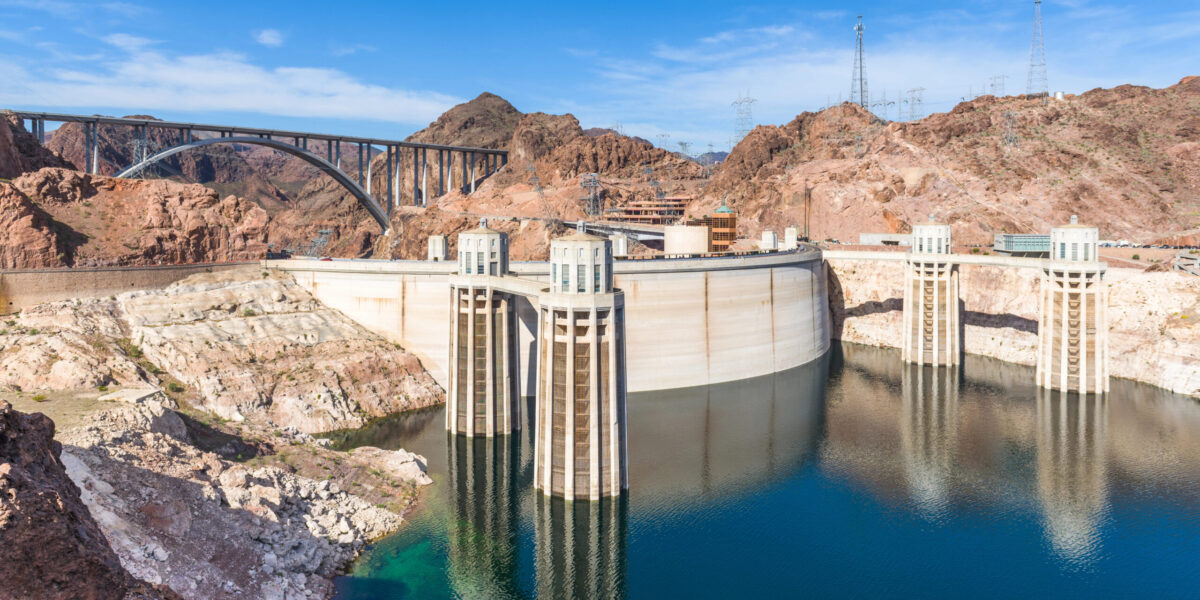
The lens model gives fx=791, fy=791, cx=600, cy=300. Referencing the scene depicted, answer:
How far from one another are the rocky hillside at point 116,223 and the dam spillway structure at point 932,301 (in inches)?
2953

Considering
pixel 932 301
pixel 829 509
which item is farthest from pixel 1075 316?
pixel 829 509

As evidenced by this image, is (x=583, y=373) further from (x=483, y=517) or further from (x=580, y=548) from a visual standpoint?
(x=483, y=517)

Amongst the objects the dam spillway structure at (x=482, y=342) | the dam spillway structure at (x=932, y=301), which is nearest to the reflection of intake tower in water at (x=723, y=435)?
the dam spillway structure at (x=482, y=342)

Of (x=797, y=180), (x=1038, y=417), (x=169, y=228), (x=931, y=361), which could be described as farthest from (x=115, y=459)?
(x=797, y=180)

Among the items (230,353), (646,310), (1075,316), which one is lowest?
(230,353)

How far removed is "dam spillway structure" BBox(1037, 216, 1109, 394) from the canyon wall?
817 centimetres

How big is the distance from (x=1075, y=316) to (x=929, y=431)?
962 inches

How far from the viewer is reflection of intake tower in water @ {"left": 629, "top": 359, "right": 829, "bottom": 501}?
55062 millimetres

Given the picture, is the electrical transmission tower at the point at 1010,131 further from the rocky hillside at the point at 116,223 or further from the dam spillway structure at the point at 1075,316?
the rocky hillside at the point at 116,223

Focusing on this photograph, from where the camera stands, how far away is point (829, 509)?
50500mm

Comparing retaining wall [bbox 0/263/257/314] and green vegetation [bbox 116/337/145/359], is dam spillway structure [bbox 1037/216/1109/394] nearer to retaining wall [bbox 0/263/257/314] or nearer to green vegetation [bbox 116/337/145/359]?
green vegetation [bbox 116/337/145/359]

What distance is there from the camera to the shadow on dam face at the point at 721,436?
179ft

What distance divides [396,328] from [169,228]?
2638cm

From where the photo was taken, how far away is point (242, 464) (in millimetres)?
45938
